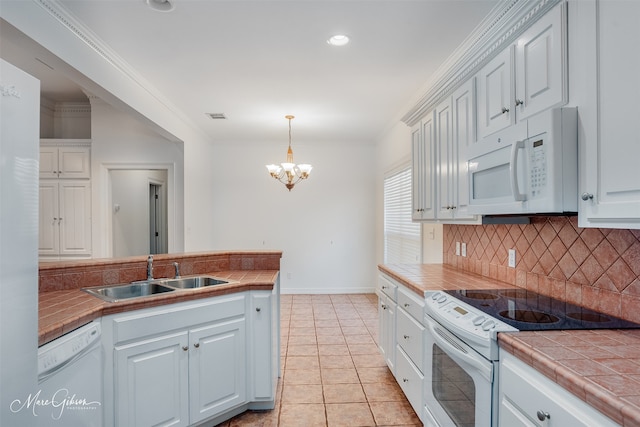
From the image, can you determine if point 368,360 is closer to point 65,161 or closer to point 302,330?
point 302,330

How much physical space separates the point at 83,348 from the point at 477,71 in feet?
8.66

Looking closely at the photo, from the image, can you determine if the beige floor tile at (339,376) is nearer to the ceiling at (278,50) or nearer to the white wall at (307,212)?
the ceiling at (278,50)

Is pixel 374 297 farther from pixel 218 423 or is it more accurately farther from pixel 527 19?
pixel 527 19

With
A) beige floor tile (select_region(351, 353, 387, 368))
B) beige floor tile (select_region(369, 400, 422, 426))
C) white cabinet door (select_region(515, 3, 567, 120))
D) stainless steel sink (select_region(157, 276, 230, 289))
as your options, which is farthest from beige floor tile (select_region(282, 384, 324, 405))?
white cabinet door (select_region(515, 3, 567, 120))

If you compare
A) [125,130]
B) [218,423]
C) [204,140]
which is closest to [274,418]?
[218,423]

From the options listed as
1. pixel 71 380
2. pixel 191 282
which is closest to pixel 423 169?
pixel 191 282

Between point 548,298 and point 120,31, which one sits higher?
point 120,31

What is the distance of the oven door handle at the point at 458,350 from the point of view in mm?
1428

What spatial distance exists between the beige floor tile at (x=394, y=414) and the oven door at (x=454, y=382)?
0.35 meters

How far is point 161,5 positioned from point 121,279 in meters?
1.83

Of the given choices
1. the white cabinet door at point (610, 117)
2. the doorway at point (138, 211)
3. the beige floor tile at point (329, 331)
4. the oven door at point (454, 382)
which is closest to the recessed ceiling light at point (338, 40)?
the white cabinet door at point (610, 117)

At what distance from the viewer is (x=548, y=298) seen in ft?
6.28

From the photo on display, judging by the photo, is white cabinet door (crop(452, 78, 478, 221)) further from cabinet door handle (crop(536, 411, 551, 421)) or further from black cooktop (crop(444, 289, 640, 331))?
cabinet door handle (crop(536, 411, 551, 421))

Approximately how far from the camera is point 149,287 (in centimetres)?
252
